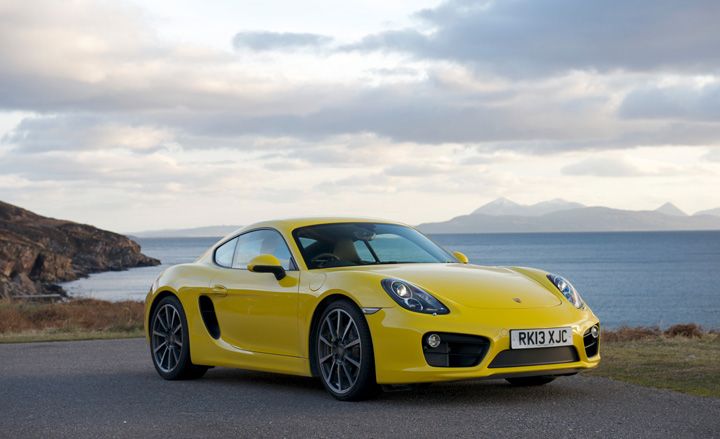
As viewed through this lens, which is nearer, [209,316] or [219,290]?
[219,290]

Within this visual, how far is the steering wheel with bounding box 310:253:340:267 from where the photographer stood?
338 inches

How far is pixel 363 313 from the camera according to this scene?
25.1ft

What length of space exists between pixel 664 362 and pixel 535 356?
355cm

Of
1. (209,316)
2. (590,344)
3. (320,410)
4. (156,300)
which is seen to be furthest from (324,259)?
(156,300)

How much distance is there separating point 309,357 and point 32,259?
99639 mm

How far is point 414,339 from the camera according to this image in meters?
7.38

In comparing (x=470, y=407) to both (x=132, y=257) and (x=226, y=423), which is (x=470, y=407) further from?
(x=132, y=257)

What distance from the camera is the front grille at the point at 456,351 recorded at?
7383mm

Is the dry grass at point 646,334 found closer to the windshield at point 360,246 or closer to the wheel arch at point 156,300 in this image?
the windshield at point 360,246

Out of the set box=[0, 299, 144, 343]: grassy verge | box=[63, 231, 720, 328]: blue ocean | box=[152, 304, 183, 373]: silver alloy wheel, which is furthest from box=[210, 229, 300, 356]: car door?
box=[63, 231, 720, 328]: blue ocean

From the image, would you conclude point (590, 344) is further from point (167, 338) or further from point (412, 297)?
point (167, 338)

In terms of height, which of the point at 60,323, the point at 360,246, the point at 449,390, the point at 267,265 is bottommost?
the point at 60,323

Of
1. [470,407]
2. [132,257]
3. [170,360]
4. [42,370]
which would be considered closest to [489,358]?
[470,407]

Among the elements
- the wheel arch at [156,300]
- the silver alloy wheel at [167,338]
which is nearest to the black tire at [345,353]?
the silver alloy wheel at [167,338]
